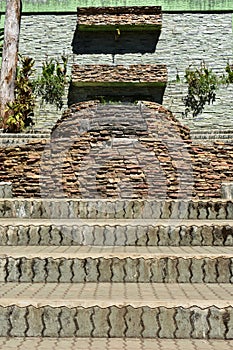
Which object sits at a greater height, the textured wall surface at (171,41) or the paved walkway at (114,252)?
the textured wall surface at (171,41)

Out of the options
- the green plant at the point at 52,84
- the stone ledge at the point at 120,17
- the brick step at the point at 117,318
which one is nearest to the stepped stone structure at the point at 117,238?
the brick step at the point at 117,318

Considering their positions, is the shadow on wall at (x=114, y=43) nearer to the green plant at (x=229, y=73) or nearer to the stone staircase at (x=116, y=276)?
the green plant at (x=229, y=73)

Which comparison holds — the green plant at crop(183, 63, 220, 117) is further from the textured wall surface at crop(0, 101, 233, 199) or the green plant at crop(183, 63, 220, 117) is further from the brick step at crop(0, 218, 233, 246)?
the brick step at crop(0, 218, 233, 246)

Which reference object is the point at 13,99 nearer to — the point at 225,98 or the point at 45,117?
the point at 45,117

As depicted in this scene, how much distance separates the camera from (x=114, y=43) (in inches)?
597

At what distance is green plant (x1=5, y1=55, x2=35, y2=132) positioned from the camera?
40.1 ft

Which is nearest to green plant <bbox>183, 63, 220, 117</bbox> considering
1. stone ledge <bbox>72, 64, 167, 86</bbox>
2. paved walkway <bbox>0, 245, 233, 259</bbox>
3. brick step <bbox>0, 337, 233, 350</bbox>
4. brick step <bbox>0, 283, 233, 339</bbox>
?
stone ledge <bbox>72, 64, 167, 86</bbox>

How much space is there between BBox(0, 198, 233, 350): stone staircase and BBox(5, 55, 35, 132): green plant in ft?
20.3

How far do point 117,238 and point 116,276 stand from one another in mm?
769

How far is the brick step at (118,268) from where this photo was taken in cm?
409

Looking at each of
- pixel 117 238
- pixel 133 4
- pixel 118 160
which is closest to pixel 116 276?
pixel 117 238

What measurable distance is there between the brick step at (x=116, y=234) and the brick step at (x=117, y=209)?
0.80 metres

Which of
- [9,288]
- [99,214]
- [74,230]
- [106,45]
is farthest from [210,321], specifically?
[106,45]

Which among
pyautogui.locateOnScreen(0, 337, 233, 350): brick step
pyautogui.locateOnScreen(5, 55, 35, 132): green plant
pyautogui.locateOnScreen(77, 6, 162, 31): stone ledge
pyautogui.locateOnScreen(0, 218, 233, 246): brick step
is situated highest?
pyautogui.locateOnScreen(77, 6, 162, 31): stone ledge
